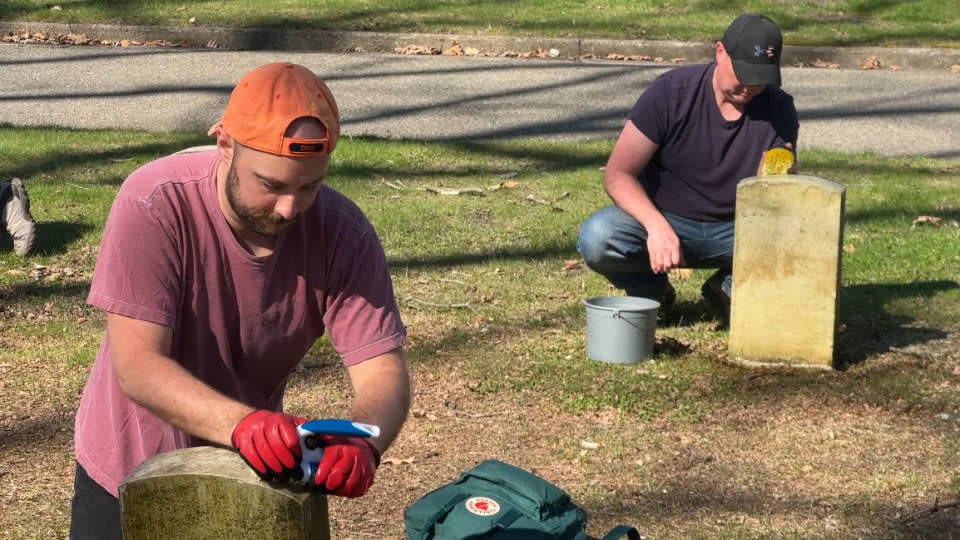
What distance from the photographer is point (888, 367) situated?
17.7ft

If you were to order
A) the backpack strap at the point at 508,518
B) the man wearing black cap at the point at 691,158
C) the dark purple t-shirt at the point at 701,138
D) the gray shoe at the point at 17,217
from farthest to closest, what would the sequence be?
the gray shoe at the point at 17,217 < the dark purple t-shirt at the point at 701,138 < the man wearing black cap at the point at 691,158 < the backpack strap at the point at 508,518

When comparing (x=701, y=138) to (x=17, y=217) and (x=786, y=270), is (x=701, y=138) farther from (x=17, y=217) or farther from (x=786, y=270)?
(x=17, y=217)

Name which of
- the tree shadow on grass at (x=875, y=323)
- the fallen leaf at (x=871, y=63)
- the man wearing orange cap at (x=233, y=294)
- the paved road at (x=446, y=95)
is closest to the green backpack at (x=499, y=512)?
the man wearing orange cap at (x=233, y=294)

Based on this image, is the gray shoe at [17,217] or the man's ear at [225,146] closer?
the man's ear at [225,146]

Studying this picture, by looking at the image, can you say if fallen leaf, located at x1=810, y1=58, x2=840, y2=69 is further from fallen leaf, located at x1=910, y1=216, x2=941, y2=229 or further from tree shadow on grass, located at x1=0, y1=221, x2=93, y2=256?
tree shadow on grass, located at x1=0, y1=221, x2=93, y2=256

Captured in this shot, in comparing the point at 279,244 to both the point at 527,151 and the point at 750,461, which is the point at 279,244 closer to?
the point at 750,461

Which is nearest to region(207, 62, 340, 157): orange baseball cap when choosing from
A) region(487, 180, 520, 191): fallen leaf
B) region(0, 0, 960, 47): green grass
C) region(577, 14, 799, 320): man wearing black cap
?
region(577, 14, 799, 320): man wearing black cap

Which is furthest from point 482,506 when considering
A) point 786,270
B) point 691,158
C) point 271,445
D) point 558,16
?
point 558,16

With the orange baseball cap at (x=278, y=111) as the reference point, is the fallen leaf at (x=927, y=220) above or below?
below

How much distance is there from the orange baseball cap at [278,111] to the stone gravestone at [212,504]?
0.55m

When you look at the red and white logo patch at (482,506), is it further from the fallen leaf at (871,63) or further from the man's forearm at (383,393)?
the fallen leaf at (871,63)

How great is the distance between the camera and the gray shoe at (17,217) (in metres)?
6.55

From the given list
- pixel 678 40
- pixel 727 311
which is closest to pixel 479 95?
pixel 678 40

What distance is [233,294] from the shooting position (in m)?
2.69
